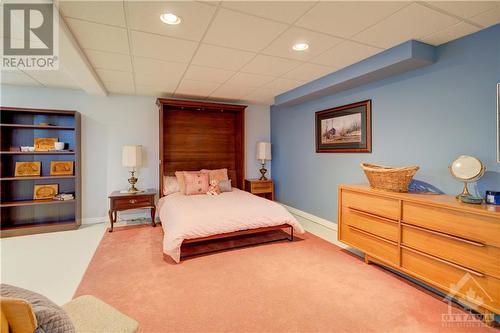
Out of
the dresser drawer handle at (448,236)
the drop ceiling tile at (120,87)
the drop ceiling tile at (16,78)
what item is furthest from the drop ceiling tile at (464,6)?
the drop ceiling tile at (16,78)

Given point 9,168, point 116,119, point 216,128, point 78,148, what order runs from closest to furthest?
point 9,168 → point 78,148 → point 116,119 → point 216,128

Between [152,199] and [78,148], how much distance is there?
5.01 feet

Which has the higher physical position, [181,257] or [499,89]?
[499,89]

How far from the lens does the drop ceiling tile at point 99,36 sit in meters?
2.20

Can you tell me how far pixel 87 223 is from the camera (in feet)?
14.6

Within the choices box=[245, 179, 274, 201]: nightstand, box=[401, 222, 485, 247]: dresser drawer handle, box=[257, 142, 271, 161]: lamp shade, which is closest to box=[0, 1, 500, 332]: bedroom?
box=[401, 222, 485, 247]: dresser drawer handle

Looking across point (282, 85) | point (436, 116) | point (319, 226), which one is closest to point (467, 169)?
point (436, 116)

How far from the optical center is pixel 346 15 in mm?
2043

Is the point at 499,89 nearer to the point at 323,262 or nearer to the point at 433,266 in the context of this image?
the point at 433,266

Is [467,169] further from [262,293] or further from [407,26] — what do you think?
[262,293]

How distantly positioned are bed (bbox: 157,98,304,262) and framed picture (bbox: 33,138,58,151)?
1706 mm

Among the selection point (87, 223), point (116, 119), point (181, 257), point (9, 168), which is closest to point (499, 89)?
point (181, 257)

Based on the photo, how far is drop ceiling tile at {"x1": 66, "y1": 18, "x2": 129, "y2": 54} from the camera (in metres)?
2.20

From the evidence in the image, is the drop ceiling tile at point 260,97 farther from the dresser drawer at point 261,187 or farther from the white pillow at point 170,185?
the white pillow at point 170,185
